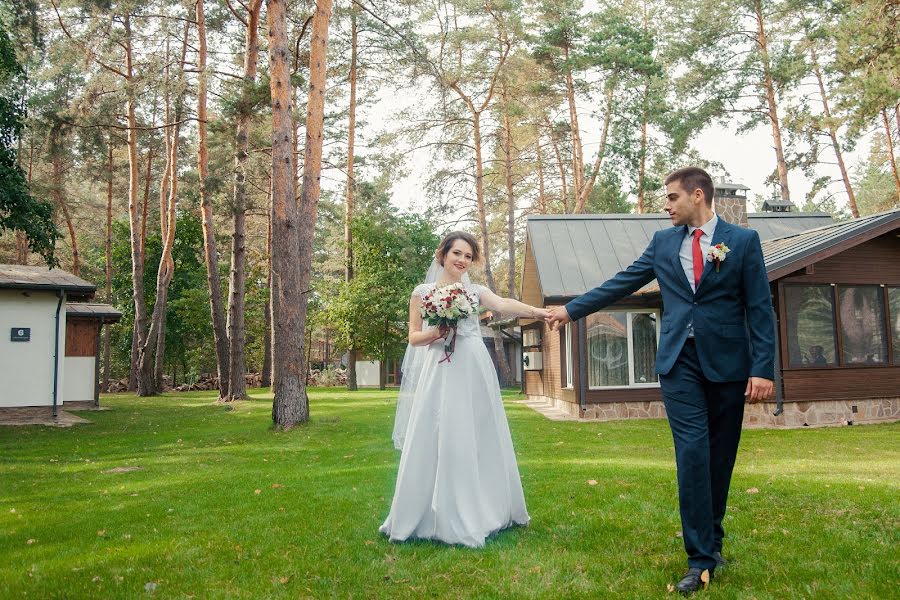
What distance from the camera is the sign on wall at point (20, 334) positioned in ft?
52.5

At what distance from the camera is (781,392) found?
1380cm

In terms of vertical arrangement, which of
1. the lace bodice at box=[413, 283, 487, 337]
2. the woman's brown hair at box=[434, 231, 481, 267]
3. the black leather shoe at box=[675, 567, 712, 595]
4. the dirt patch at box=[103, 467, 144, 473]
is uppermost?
the woman's brown hair at box=[434, 231, 481, 267]

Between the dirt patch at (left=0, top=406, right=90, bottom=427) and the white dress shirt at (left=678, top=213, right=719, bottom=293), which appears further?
the dirt patch at (left=0, top=406, right=90, bottom=427)

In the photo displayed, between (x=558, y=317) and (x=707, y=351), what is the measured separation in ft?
4.19

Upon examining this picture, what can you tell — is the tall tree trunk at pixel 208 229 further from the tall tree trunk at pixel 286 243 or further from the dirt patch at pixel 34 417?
the tall tree trunk at pixel 286 243

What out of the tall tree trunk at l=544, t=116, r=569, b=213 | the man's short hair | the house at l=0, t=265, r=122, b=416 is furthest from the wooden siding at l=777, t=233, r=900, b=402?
the tall tree trunk at l=544, t=116, r=569, b=213

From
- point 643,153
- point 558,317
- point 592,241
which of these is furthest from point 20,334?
point 643,153

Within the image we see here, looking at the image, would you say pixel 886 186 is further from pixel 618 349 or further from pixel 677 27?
pixel 618 349

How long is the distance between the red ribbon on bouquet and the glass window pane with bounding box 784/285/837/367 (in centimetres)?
1123

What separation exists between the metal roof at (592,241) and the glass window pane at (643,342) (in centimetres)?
129

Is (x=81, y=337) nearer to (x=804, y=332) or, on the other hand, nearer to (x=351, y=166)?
(x=351, y=166)

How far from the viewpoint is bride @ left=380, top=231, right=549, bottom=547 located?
4.66m

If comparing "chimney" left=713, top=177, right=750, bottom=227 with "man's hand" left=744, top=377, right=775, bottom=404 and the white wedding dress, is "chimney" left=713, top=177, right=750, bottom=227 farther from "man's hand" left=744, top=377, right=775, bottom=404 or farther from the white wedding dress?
"man's hand" left=744, top=377, right=775, bottom=404

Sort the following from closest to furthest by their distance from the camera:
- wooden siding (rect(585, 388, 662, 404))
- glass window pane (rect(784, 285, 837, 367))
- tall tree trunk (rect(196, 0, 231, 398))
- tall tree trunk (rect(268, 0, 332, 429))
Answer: tall tree trunk (rect(268, 0, 332, 429))
glass window pane (rect(784, 285, 837, 367))
wooden siding (rect(585, 388, 662, 404))
tall tree trunk (rect(196, 0, 231, 398))
